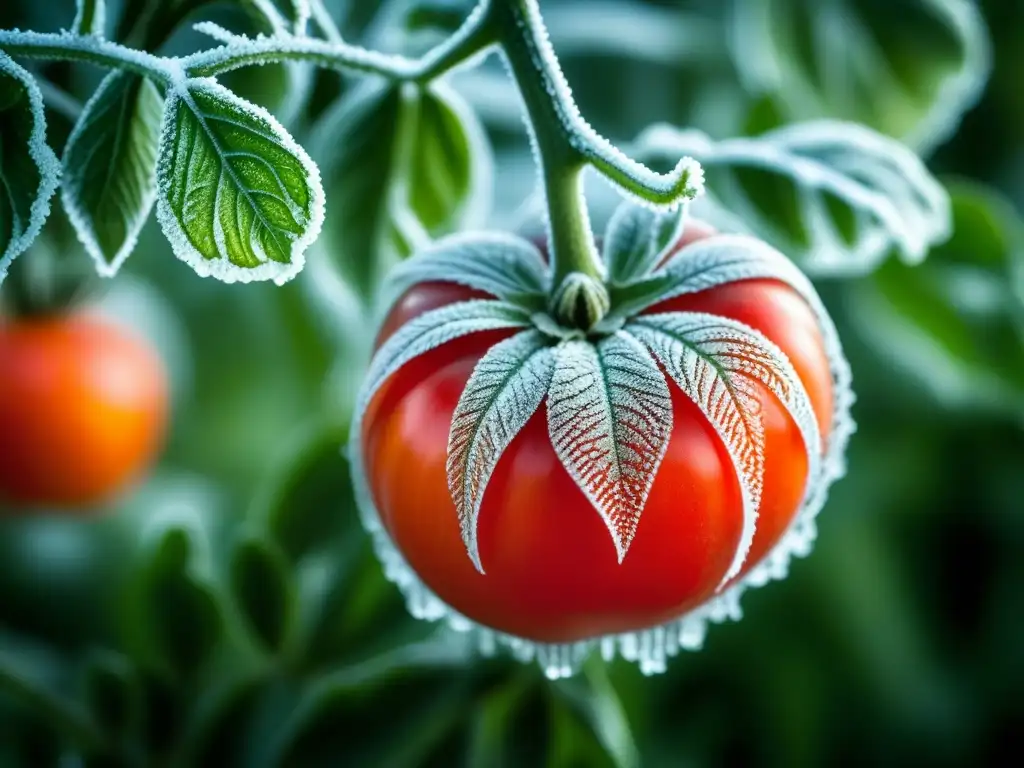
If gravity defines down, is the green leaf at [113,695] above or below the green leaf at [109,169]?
below

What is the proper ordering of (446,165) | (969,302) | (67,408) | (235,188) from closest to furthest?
1. (235,188)
2. (446,165)
3. (969,302)
4. (67,408)

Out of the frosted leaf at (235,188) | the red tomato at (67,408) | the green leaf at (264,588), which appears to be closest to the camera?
the frosted leaf at (235,188)

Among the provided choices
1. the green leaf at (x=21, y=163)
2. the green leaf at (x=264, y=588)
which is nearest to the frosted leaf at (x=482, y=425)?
the green leaf at (x=21, y=163)

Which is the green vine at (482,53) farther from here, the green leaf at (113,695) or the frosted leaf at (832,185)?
the green leaf at (113,695)

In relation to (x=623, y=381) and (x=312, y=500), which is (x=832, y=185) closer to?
(x=623, y=381)

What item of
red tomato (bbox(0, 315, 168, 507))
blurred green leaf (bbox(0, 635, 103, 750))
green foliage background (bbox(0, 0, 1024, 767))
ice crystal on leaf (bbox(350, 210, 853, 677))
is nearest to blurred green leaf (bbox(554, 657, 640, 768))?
green foliage background (bbox(0, 0, 1024, 767))

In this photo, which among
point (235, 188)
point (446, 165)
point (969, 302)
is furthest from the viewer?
point (969, 302)

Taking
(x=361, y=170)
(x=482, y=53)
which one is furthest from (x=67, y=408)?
(x=482, y=53)
